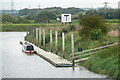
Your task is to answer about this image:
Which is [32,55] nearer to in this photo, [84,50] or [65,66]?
[84,50]

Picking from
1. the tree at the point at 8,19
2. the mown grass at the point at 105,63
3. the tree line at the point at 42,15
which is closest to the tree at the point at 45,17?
the tree line at the point at 42,15

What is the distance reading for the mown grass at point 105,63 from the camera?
17797 mm

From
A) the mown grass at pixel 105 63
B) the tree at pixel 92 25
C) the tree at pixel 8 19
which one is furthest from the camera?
the tree at pixel 8 19

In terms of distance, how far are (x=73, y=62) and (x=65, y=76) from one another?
1.64 metres

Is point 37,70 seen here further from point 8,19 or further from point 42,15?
point 8,19

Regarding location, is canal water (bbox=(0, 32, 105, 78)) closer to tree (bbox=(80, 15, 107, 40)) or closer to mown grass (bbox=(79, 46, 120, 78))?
mown grass (bbox=(79, 46, 120, 78))

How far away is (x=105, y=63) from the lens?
19.0m

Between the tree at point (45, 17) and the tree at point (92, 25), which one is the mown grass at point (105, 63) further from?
the tree at point (45, 17)

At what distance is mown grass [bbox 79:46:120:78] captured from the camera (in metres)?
17.8

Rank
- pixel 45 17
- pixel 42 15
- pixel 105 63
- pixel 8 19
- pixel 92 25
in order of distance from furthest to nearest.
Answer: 1. pixel 8 19
2. pixel 42 15
3. pixel 45 17
4. pixel 92 25
5. pixel 105 63

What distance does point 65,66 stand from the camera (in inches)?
837

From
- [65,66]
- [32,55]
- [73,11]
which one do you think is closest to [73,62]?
[65,66]

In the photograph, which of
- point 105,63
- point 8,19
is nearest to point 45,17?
point 8,19

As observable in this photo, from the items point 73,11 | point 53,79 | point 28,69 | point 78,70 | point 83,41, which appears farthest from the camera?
point 73,11
